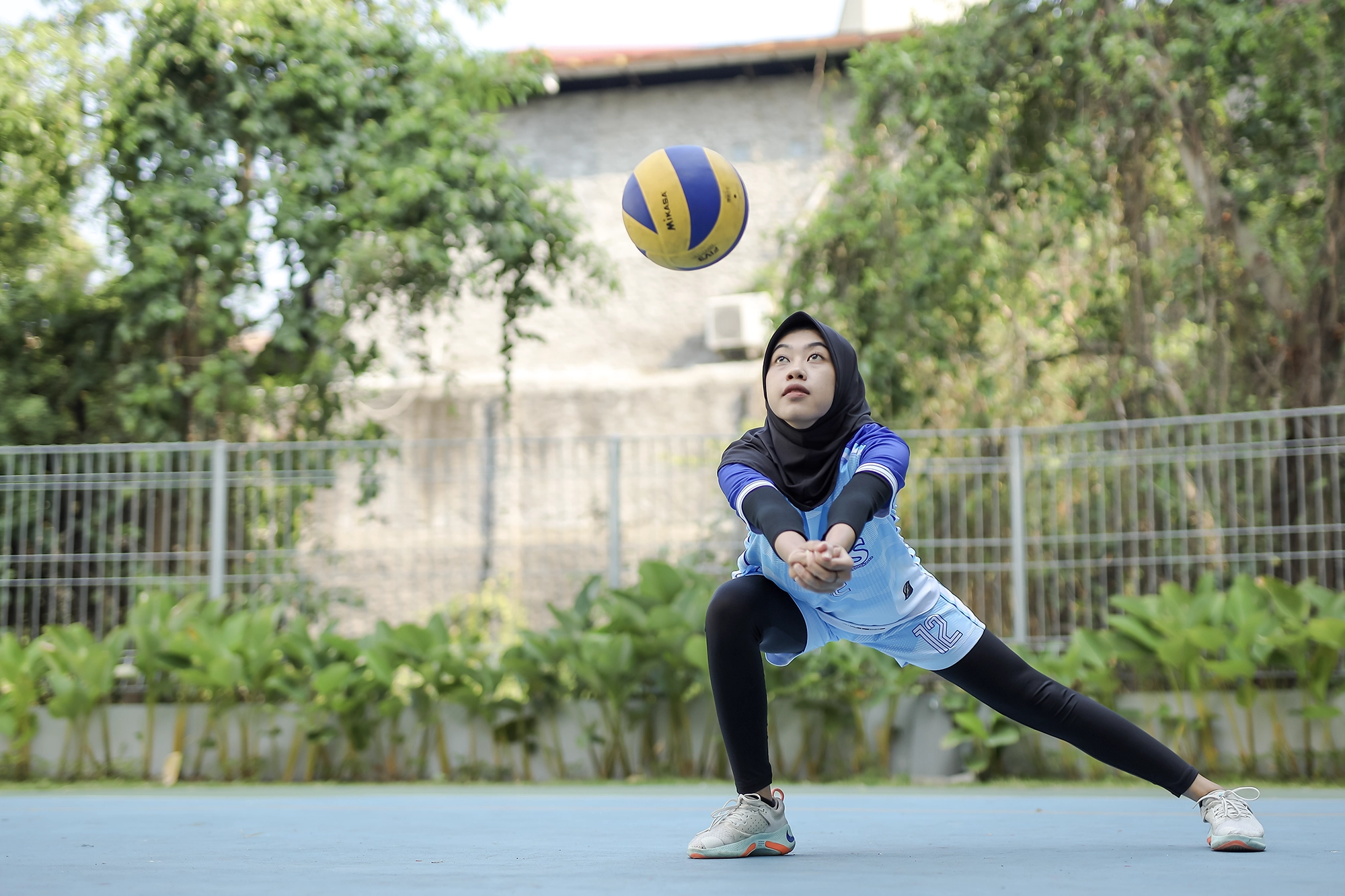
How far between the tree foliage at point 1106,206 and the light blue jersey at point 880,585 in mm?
5224

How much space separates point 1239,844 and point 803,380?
159 cm

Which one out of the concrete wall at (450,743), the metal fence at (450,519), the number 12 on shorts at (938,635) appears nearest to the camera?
the number 12 on shorts at (938,635)

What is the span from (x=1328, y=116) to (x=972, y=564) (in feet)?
11.7

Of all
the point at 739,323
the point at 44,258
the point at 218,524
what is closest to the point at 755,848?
the point at 218,524

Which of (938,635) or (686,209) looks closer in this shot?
(938,635)

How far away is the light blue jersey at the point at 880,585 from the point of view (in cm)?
296

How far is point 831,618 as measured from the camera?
121 inches

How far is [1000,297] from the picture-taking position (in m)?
8.77

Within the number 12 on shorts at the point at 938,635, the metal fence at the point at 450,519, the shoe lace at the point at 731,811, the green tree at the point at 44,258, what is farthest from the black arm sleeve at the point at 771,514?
the green tree at the point at 44,258

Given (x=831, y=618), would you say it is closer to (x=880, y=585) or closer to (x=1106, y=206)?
(x=880, y=585)

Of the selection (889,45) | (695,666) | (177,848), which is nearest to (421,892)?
(177,848)

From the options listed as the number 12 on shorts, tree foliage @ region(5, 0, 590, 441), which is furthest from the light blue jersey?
tree foliage @ region(5, 0, 590, 441)

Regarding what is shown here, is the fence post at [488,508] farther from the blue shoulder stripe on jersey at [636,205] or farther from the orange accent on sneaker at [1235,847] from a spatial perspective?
the orange accent on sneaker at [1235,847]

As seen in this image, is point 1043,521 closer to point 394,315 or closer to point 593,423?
point 394,315
